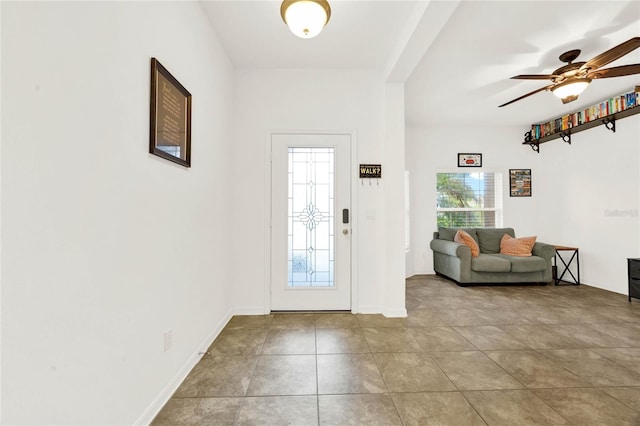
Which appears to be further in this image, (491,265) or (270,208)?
(491,265)

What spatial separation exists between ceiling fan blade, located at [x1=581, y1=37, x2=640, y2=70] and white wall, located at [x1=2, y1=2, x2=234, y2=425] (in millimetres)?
3406

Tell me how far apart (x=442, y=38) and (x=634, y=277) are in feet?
13.0

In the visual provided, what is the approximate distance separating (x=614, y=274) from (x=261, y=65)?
19.5 ft

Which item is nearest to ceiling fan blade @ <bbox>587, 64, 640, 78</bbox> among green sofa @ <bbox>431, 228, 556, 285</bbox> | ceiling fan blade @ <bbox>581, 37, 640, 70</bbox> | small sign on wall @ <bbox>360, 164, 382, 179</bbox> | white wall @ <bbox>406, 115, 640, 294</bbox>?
ceiling fan blade @ <bbox>581, 37, 640, 70</bbox>

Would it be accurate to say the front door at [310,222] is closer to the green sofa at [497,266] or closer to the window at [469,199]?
the green sofa at [497,266]

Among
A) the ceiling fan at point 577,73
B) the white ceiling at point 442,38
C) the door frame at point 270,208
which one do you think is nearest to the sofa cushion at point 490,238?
the white ceiling at point 442,38

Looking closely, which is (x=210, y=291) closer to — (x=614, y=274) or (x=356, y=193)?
(x=356, y=193)

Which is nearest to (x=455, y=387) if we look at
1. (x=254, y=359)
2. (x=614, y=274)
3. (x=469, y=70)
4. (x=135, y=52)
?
(x=254, y=359)

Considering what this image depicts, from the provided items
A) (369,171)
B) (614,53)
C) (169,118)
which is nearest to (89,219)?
(169,118)

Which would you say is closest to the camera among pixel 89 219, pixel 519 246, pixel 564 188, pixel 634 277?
pixel 89 219

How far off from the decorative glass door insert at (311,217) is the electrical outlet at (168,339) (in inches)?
63.0

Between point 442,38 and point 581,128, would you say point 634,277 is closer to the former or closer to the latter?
point 581,128

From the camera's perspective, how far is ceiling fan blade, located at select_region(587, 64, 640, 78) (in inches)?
101

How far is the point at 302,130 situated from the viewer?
3.28 metres
